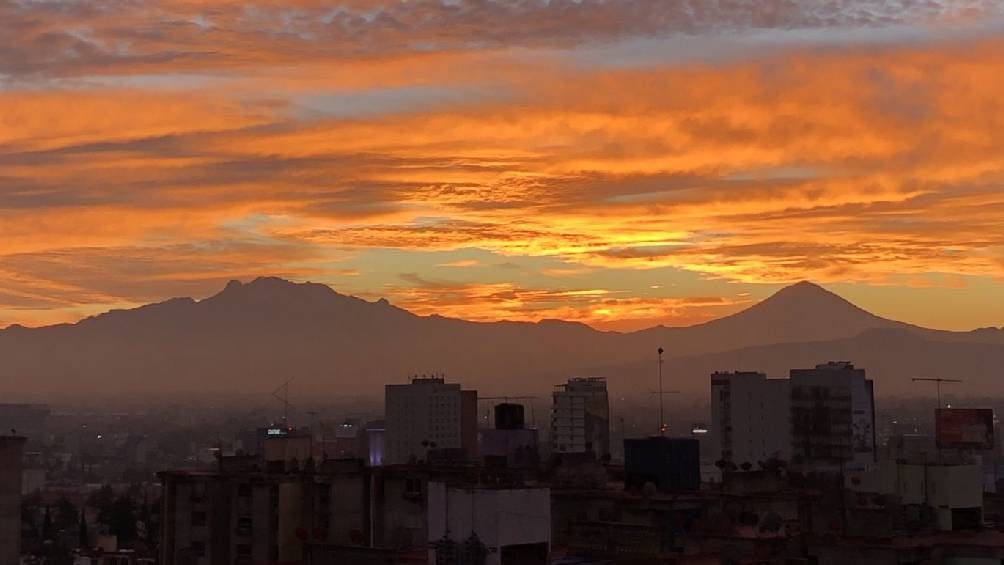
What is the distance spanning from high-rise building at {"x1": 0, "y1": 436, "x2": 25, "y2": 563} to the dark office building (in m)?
31.9

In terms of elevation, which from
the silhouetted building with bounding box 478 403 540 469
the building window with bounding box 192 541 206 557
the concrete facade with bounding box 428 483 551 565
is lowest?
the building window with bounding box 192 541 206 557

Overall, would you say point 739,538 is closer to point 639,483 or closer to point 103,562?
point 639,483

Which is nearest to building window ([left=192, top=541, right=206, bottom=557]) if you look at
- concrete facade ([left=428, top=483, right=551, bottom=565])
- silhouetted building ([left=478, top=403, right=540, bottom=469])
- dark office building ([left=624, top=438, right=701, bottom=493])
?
dark office building ([left=624, top=438, right=701, bottom=493])

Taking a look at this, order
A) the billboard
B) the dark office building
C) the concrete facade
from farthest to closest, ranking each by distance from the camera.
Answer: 1. the billboard
2. the dark office building
3. the concrete facade

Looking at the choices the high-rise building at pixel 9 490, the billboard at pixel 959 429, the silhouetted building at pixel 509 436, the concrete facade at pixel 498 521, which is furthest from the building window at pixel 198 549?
the billboard at pixel 959 429

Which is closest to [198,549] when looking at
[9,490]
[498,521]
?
[9,490]

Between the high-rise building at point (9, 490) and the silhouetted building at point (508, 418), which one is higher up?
the silhouetted building at point (508, 418)

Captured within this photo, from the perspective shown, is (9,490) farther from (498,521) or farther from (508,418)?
(508,418)

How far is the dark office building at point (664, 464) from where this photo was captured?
85312 millimetres

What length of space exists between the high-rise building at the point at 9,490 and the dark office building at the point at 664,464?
105 ft

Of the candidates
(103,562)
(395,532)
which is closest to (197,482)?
(395,532)

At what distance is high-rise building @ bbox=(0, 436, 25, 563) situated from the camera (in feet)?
235

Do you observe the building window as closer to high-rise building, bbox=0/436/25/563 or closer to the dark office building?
high-rise building, bbox=0/436/25/563

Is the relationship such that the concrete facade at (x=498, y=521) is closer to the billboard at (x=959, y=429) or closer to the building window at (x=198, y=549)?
the building window at (x=198, y=549)
